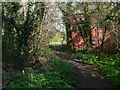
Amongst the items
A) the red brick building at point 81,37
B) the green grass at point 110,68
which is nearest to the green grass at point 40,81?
the green grass at point 110,68

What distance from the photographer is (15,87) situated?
17.3 ft

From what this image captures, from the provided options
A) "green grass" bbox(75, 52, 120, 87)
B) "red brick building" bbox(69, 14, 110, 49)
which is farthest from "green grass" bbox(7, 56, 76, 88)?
"red brick building" bbox(69, 14, 110, 49)

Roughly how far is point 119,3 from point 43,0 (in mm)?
4560

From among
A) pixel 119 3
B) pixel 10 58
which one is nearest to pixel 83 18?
pixel 119 3

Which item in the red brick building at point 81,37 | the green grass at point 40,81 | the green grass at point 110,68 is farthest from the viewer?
the red brick building at point 81,37

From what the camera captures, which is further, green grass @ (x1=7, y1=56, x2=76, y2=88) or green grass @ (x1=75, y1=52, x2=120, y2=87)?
green grass @ (x1=75, y1=52, x2=120, y2=87)

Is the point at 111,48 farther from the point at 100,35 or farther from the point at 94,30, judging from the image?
the point at 94,30

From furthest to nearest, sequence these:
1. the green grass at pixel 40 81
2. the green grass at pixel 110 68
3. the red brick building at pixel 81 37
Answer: the red brick building at pixel 81 37 → the green grass at pixel 110 68 → the green grass at pixel 40 81

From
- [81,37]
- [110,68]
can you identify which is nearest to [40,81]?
[110,68]

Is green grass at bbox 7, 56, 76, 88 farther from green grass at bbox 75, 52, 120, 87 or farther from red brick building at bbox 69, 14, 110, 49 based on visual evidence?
red brick building at bbox 69, 14, 110, 49

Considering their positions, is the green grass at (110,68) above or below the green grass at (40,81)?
below

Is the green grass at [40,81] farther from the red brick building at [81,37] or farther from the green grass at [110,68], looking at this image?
the red brick building at [81,37]

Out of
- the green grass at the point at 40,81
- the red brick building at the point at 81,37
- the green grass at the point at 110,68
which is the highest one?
the red brick building at the point at 81,37

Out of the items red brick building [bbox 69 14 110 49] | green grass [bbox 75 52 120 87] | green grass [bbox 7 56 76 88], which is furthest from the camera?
red brick building [bbox 69 14 110 49]
